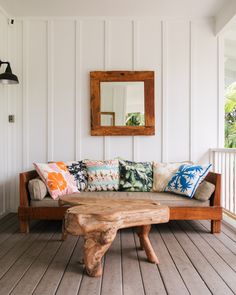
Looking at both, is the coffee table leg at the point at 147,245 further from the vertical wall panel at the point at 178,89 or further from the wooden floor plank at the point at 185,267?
the vertical wall panel at the point at 178,89

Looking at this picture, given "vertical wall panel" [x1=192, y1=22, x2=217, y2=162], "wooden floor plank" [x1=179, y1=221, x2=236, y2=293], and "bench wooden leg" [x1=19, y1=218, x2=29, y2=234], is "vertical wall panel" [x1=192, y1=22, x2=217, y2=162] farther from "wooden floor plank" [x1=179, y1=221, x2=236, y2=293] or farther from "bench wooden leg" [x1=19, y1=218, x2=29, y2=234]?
"bench wooden leg" [x1=19, y1=218, x2=29, y2=234]

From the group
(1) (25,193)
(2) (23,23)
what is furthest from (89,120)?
(2) (23,23)

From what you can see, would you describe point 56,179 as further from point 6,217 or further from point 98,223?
point 98,223

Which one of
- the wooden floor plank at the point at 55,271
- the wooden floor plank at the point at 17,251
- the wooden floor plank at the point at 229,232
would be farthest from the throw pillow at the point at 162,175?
the wooden floor plank at the point at 17,251

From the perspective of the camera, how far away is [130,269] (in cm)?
198

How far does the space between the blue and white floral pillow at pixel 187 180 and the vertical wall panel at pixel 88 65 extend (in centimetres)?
110

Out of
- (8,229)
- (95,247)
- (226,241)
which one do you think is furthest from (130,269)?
(8,229)

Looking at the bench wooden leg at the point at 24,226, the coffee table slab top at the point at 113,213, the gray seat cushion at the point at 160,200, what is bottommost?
the bench wooden leg at the point at 24,226

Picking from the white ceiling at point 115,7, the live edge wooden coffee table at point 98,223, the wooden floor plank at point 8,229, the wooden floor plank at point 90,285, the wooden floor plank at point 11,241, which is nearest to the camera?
the wooden floor plank at point 90,285

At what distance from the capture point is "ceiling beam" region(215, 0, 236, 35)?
306cm

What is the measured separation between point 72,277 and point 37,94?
8.28 ft

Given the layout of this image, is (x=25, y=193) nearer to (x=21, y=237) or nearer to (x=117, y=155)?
(x=21, y=237)

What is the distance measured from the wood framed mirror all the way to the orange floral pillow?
791 mm

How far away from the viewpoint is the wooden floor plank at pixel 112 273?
1703 mm
